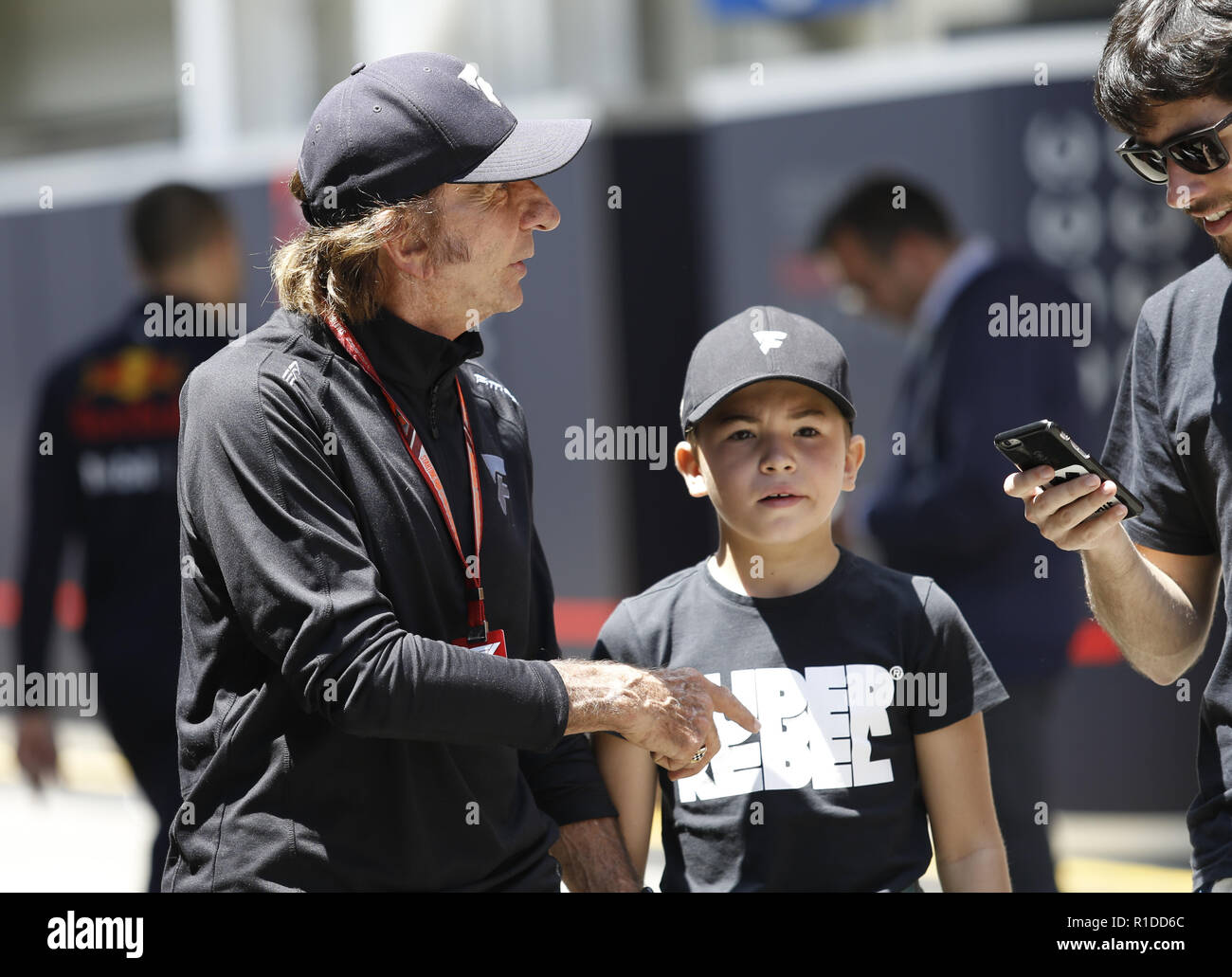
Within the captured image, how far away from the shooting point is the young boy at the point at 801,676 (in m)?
2.33

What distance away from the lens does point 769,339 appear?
8.08ft

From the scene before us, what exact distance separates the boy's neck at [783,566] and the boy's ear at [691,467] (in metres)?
0.11

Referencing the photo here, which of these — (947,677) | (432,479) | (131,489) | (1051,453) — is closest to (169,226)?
(131,489)

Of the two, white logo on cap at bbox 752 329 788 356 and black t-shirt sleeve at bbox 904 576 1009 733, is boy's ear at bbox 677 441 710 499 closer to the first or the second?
white logo on cap at bbox 752 329 788 356

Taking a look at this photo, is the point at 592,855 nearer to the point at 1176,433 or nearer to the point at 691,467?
the point at 691,467

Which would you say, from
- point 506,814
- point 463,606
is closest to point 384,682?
point 463,606

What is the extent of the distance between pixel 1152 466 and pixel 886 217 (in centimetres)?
210

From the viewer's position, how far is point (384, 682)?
1.88m

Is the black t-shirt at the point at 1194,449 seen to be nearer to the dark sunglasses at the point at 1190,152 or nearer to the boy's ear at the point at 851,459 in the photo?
the dark sunglasses at the point at 1190,152

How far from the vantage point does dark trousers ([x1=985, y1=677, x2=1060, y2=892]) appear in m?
3.10

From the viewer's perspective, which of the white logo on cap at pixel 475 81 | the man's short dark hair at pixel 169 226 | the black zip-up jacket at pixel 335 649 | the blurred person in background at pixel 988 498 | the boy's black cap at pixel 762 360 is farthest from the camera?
the man's short dark hair at pixel 169 226

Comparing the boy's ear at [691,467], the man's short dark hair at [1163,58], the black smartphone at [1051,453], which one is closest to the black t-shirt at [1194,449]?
the black smartphone at [1051,453]
